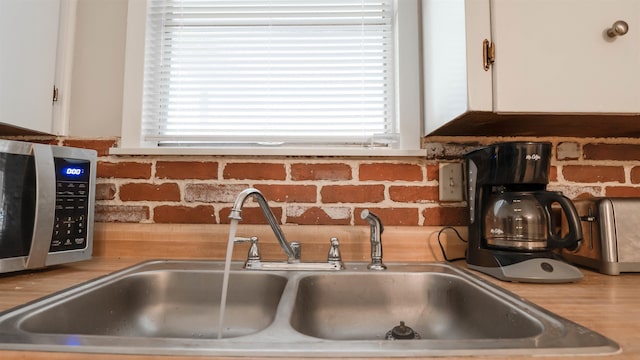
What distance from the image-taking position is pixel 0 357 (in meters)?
0.45

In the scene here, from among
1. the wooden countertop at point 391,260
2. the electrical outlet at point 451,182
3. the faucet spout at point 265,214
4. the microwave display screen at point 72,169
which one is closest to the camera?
the wooden countertop at point 391,260

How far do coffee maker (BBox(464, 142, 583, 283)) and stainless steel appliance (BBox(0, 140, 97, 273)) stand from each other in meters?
1.09

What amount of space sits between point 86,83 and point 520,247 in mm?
1457

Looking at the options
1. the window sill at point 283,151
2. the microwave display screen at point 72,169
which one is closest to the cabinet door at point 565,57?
the window sill at point 283,151

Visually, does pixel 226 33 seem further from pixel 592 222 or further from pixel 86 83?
pixel 592 222

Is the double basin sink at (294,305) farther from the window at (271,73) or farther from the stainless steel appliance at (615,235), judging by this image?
the window at (271,73)

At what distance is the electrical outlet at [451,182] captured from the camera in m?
1.14

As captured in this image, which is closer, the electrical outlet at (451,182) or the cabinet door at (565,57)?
the cabinet door at (565,57)

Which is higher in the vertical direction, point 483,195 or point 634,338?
point 483,195

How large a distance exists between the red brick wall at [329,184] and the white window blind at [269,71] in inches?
4.4

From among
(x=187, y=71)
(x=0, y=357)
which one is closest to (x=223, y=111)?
(x=187, y=71)

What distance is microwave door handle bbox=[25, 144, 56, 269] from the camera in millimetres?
843

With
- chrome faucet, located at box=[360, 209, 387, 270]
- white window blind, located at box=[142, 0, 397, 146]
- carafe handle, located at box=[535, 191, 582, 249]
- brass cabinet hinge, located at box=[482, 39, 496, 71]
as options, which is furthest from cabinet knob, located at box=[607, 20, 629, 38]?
chrome faucet, located at box=[360, 209, 387, 270]

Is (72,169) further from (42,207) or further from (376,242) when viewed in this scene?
(376,242)
